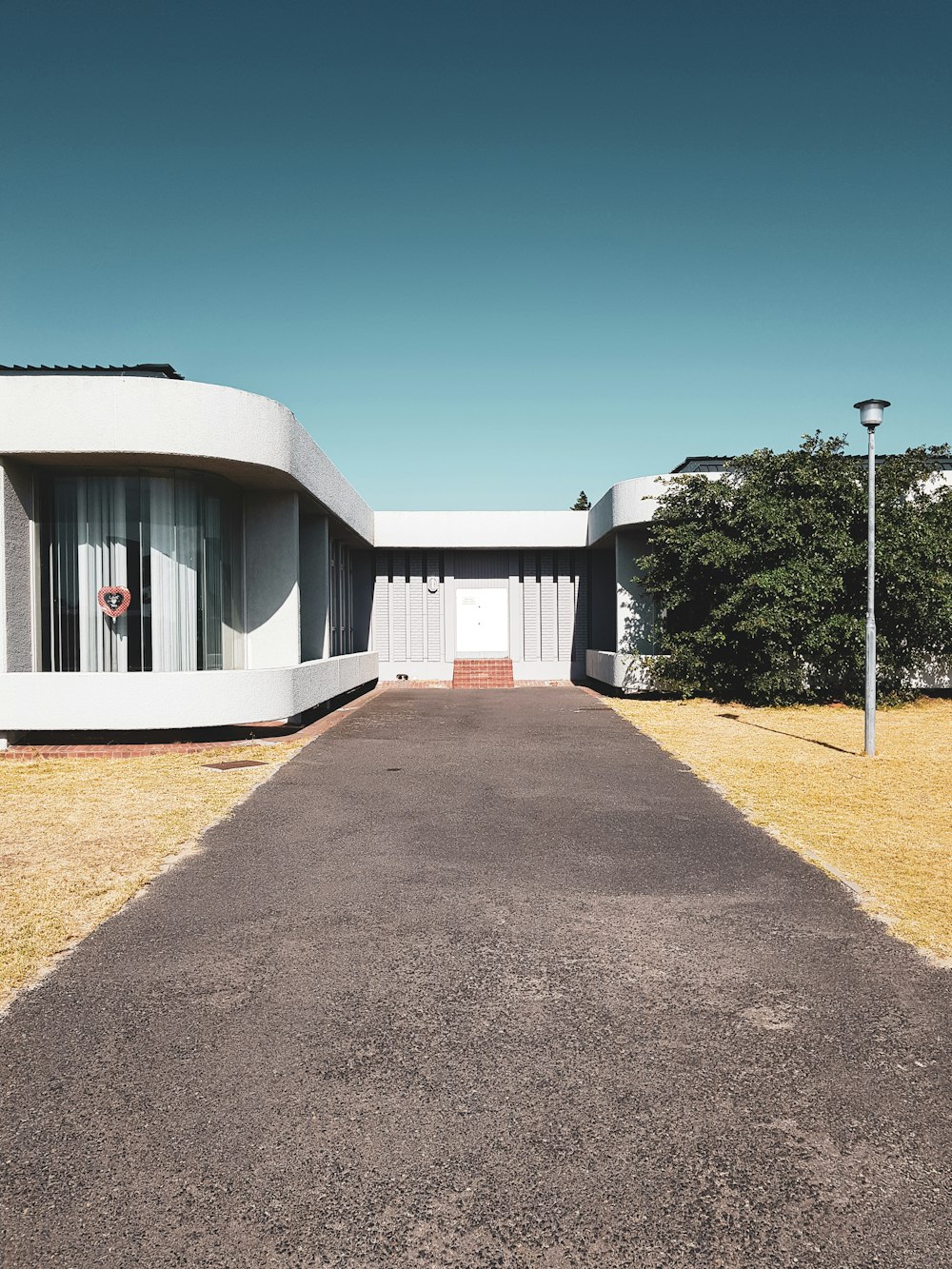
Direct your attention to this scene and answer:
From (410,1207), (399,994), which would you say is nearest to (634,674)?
(399,994)

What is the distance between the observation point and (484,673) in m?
27.7

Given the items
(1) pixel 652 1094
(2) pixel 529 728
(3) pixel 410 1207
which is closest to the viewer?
(3) pixel 410 1207

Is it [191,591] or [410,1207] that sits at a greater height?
[191,591]

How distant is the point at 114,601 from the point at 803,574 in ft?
43.4

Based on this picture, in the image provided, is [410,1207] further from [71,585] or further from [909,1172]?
[71,585]

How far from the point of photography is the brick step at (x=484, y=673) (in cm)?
2736

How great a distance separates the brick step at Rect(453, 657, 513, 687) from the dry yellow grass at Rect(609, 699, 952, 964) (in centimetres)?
986

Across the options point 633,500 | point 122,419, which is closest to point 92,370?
point 122,419

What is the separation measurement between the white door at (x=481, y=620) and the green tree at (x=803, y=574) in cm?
918

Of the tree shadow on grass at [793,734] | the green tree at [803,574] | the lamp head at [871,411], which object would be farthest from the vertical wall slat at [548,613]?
the lamp head at [871,411]

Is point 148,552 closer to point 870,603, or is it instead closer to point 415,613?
point 870,603

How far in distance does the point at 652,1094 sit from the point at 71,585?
12.1 meters

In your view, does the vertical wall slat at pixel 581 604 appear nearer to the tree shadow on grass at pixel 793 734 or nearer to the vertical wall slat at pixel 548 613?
the vertical wall slat at pixel 548 613

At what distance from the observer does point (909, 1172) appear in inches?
112
